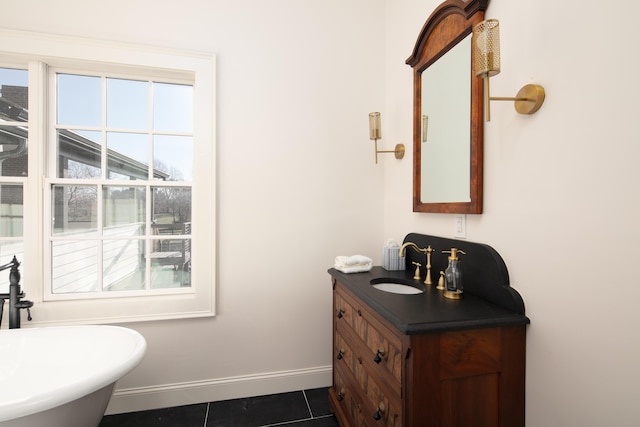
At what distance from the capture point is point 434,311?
1121mm

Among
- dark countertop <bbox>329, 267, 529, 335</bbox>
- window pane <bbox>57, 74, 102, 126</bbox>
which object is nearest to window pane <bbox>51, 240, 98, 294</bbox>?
window pane <bbox>57, 74, 102, 126</bbox>

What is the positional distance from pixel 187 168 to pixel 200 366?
1.37 metres

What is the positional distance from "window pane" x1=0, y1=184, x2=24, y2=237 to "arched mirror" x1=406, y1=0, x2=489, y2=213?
250cm

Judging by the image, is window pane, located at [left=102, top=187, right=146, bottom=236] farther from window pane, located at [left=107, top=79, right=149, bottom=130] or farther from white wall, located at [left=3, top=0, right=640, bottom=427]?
white wall, located at [left=3, top=0, right=640, bottom=427]

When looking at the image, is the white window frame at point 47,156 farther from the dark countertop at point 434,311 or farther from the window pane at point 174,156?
the dark countertop at point 434,311

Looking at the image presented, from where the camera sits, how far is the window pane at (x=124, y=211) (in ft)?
6.59

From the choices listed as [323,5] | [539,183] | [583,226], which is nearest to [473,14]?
[539,183]

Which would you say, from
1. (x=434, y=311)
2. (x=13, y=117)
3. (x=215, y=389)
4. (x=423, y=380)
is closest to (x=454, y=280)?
(x=434, y=311)

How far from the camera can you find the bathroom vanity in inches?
39.9

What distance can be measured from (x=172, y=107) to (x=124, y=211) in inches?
31.2

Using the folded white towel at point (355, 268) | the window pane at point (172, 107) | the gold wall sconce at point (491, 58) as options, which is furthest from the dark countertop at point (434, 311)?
the window pane at point (172, 107)

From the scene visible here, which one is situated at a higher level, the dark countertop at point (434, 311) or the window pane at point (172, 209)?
the window pane at point (172, 209)

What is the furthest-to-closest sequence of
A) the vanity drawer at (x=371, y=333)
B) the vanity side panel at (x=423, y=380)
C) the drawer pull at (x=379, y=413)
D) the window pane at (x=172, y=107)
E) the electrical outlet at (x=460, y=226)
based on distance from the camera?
the window pane at (x=172, y=107), the electrical outlet at (x=460, y=226), the drawer pull at (x=379, y=413), the vanity drawer at (x=371, y=333), the vanity side panel at (x=423, y=380)

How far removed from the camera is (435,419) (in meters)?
1.02
